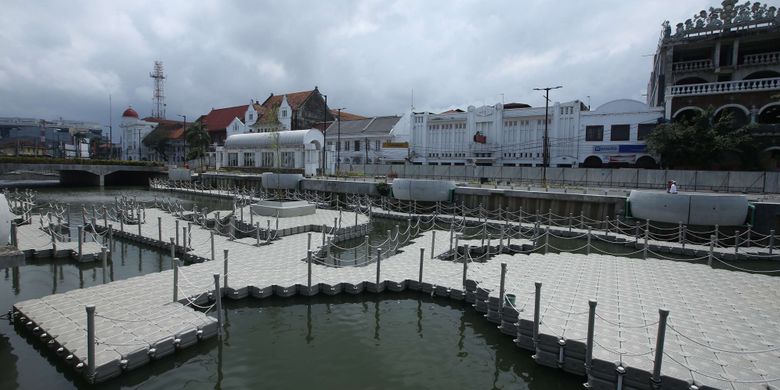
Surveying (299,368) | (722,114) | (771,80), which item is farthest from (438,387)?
(771,80)

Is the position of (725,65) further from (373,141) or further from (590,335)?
(590,335)

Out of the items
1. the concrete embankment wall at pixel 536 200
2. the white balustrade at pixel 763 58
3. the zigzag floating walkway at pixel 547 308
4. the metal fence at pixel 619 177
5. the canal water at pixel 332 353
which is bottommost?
the canal water at pixel 332 353

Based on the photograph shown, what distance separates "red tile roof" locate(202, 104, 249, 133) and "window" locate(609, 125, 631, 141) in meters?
67.6

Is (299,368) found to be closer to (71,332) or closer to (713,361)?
(71,332)

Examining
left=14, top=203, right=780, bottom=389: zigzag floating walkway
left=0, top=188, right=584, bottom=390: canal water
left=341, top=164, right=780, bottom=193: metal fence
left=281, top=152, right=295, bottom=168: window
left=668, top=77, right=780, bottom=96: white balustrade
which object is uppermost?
left=668, top=77, right=780, bottom=96: white balustrade

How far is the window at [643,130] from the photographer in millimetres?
41766

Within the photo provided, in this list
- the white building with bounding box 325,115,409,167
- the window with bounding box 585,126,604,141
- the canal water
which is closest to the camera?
the canal water

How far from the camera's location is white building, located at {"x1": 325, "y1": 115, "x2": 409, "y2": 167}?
191 ft

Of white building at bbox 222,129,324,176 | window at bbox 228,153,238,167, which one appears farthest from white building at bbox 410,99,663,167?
window at bbox 228,153,238,167

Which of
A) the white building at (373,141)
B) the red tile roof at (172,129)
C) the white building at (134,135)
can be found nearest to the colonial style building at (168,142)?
the red tile roof at (172,129)

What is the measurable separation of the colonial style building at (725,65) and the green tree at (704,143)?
109 inches

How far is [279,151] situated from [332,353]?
141 ft

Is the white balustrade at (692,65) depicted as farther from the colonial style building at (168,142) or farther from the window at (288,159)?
the colonial style building at (168,142)

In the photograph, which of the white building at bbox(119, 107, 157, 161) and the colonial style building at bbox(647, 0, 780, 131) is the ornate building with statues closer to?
the colonial style building at bbox(647, 0, 780, 131)
